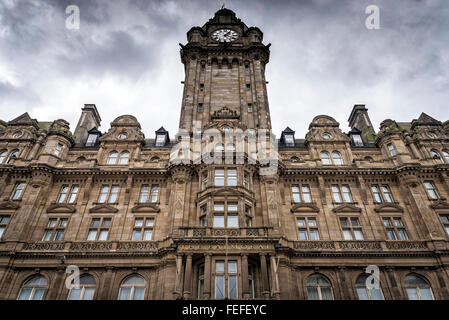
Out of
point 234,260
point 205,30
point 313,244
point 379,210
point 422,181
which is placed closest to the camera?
point 234,260

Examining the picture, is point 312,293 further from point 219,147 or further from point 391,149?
point 391,149

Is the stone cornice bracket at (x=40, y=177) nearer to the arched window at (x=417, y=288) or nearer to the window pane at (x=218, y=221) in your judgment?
the window pane at (x=218, y=221)

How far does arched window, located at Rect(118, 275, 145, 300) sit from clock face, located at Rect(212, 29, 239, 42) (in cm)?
3298

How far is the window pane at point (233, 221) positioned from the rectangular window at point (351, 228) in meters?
8.58

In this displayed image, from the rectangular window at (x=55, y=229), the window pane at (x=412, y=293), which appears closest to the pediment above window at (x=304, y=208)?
the window pane at (x=412, y=293)

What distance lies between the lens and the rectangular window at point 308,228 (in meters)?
25.0

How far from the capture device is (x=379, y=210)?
85.9 ft

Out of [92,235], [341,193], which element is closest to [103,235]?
[92,235]

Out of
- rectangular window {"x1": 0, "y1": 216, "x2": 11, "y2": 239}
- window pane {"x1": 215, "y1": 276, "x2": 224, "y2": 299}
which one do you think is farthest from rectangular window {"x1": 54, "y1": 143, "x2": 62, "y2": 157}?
window pane {"x1": 215, "y1": 276, "x2": 224, "y2": 299}

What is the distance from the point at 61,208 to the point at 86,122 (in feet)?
48.1
